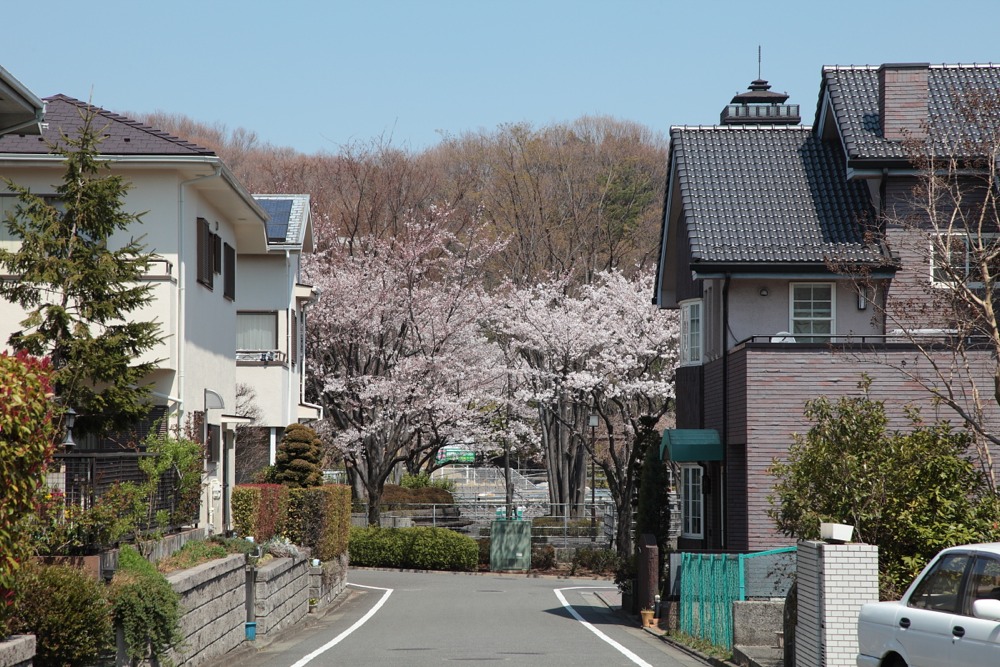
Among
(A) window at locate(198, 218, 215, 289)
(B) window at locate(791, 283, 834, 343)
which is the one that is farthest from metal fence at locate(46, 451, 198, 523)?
(B) window at locate(791, 283, 834, 343)

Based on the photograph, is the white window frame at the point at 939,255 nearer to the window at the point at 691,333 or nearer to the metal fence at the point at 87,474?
the window at the point at 691,333

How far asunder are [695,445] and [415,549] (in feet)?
60.1

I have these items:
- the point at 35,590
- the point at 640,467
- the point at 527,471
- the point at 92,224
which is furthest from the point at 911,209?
the point at 527,471

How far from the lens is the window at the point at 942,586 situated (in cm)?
920

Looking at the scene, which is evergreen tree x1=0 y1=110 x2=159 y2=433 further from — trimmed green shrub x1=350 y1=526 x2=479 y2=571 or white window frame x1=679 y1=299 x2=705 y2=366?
trimmed green shrub x1=350 y1=526 x2=479 y2=571

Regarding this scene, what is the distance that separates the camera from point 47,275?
46.8 feet

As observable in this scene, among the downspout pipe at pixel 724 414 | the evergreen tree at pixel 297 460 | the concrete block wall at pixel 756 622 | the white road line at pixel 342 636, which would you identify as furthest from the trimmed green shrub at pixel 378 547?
the concrete block wall at pixel 756 622

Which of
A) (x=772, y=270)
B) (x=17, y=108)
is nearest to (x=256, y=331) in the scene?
(x=772, y=270)

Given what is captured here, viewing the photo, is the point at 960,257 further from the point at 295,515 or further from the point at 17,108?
the point at 17,108

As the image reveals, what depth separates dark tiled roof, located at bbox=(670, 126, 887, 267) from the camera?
2264 cm

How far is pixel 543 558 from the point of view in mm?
39344

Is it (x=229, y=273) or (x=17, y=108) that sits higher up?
(x=17, y=108)

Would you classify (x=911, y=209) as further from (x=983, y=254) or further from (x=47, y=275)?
(x=47, y=275)

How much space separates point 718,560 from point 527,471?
153 feet
